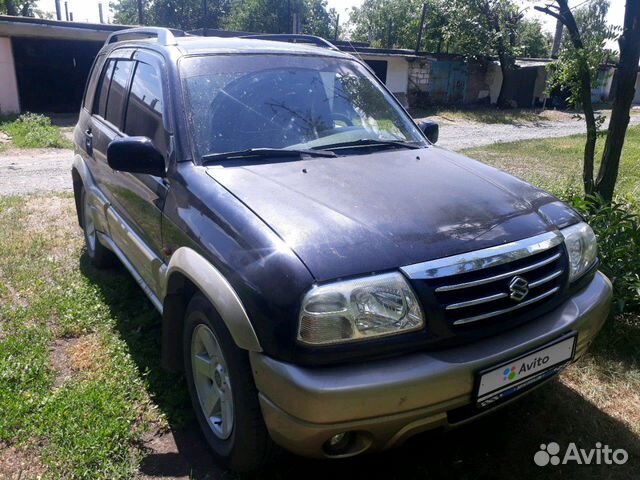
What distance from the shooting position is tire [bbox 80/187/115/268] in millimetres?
4469

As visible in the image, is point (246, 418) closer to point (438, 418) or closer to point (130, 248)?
point (438, 418)

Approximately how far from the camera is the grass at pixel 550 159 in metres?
A: 9.06

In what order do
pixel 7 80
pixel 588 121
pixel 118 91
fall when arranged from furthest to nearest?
pixel 7 80 → pixel 588 121 → pixel 118 91

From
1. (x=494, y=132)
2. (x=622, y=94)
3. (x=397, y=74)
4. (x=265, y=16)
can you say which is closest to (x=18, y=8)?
(x=265, y=16)

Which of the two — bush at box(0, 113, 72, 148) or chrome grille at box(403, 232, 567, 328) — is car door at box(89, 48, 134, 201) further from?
bush at box(0, 113, 72, 148)

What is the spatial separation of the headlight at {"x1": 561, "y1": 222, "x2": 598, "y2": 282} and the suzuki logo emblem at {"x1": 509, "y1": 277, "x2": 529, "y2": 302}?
1.43 ft

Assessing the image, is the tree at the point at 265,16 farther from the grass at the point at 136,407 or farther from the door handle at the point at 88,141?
the grass at the point at 136,407

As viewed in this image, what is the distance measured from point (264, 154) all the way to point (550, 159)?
10.8m

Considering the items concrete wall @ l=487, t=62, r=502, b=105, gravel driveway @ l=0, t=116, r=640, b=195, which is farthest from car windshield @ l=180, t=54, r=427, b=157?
concrete wall @ l=487, t=62, r=502, b=105

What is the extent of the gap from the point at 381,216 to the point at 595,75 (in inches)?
153

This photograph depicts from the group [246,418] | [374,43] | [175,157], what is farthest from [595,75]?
[374,43]

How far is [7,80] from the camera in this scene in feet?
52.9

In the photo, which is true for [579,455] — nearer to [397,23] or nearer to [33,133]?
[33,133]

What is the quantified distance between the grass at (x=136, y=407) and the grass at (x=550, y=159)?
4895 millimetres
